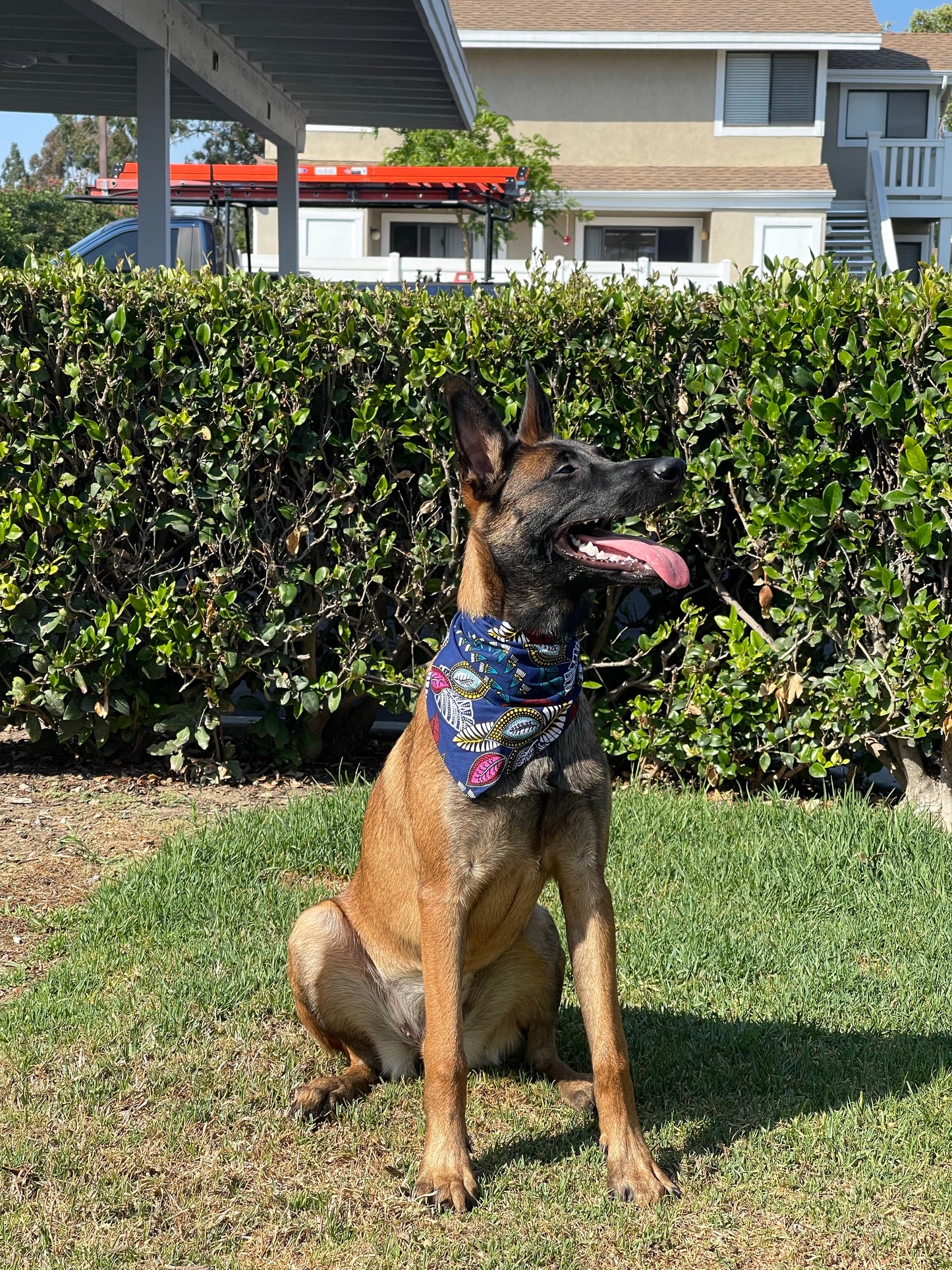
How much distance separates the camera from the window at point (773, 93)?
94.8ft

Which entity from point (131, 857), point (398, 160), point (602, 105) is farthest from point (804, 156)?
point (131, 857)

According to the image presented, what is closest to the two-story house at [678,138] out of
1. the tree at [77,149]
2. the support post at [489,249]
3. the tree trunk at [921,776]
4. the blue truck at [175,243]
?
the support post at [489,249]

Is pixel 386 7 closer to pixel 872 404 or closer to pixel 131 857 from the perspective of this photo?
pixel 872 404

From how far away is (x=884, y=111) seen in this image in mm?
32219

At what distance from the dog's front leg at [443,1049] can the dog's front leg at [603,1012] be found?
309 millimetres

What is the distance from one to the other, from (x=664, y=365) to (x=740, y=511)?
2.55 feet

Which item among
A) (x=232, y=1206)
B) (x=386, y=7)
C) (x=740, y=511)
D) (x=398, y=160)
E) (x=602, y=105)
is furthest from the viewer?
(x=602, y=105)

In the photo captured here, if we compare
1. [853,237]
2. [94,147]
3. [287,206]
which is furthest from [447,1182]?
[94,147]

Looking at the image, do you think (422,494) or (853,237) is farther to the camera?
(853,237)

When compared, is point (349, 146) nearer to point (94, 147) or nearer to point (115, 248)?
point (115, 248)

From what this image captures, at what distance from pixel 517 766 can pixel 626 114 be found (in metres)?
29.3

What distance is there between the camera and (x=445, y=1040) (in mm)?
3047

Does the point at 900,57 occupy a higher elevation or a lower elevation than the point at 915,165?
higher

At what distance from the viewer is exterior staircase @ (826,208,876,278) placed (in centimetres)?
2811
